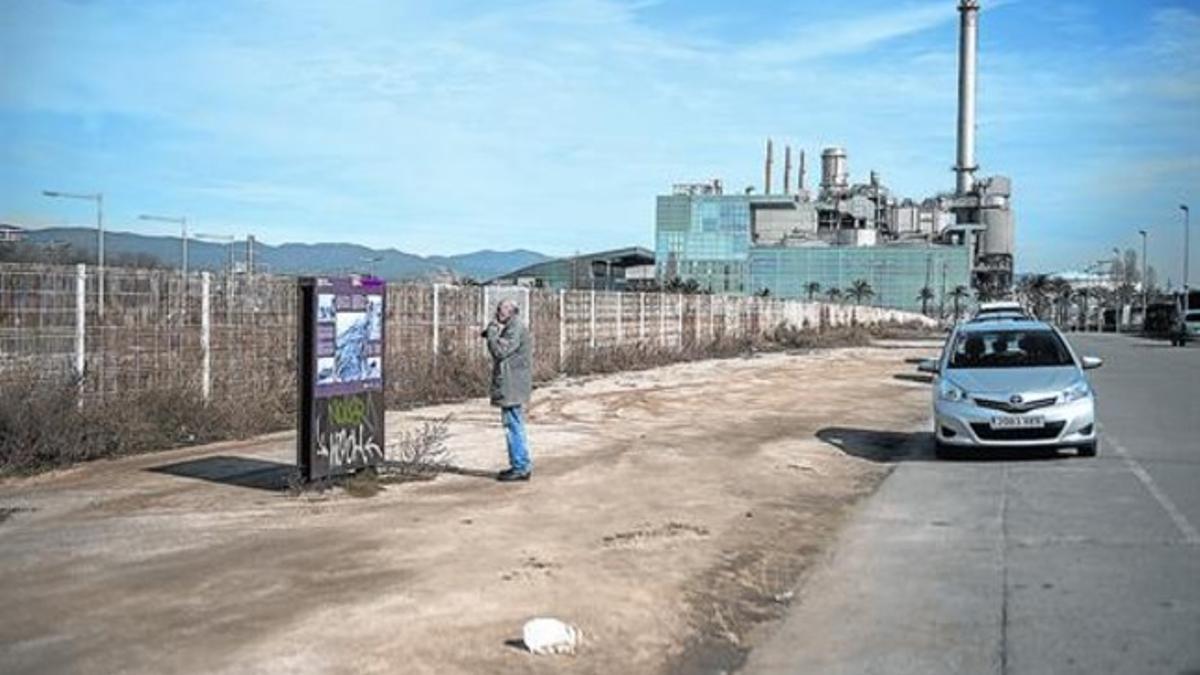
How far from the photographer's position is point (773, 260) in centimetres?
14600

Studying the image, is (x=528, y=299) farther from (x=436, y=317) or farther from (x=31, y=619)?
(x=31, y=619)

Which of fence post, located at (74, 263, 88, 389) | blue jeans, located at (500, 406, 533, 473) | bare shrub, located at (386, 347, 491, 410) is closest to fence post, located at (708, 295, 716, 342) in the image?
bare shrub, located at (386, 347, 491, 410)

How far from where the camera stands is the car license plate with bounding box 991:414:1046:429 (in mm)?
13852

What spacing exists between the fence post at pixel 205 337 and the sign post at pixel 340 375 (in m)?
4.41

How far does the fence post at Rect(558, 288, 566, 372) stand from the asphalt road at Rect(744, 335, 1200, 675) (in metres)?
14.7

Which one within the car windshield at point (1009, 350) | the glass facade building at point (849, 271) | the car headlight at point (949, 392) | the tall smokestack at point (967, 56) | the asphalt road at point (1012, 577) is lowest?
the asphalt road at point (1012, 577)

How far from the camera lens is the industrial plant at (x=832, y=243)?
459 ft

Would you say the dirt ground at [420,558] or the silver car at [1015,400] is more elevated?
the silver car at [1015,400]

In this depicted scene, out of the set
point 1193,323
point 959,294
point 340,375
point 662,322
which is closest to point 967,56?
point 959,294

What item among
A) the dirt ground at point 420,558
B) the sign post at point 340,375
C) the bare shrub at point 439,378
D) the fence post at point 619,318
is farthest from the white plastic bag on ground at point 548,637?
the fence post at point 619,318

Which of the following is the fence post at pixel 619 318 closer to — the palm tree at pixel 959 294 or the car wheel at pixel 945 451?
the car wheel at pixel 945 451

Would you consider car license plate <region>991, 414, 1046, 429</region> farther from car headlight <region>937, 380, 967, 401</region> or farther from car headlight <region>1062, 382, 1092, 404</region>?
car headlight <region>937, 380, 967, 401</region>

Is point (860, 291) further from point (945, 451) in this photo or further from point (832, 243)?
point (945, 451)

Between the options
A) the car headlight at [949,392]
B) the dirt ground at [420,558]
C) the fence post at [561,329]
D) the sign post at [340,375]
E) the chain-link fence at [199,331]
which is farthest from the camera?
the fence post at [561,329]
